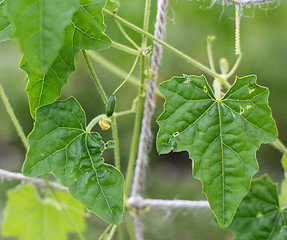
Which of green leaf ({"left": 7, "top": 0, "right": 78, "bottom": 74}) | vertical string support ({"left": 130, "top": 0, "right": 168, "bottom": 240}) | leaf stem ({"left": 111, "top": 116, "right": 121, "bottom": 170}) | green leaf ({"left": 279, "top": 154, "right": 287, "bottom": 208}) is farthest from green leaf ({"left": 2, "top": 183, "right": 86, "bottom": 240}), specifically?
green leaf ({"left": 7, "top": 0, "right": 78, "bottom": 74})

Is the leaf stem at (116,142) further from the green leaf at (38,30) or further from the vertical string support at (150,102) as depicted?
the green leaf at (38,30)

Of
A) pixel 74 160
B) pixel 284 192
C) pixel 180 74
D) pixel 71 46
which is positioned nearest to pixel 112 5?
pixel 71 46

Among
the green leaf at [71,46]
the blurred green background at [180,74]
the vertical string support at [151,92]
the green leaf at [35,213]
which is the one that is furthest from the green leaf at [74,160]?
the blurred green background at [180,74]

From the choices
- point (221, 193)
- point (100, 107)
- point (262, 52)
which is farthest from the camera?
point (100, 107)

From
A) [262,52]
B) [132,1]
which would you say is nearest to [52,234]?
[132,1]

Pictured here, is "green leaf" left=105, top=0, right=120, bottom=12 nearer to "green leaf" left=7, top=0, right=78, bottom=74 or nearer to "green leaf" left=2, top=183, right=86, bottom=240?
"green leaf" left=7, top=0, right=78, bottom=74

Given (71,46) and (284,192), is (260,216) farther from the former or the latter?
(71,46)

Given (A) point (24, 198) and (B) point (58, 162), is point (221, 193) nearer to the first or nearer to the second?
(B) point (58, 162)
